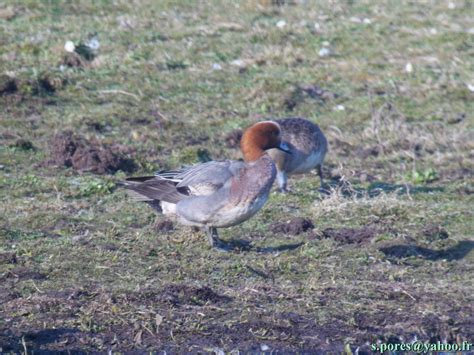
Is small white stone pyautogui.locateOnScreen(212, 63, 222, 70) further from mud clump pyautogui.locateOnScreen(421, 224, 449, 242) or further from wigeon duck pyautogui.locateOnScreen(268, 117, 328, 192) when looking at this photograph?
mud clump pyautogui.locateOnScreen(421, 224, 449, 242)

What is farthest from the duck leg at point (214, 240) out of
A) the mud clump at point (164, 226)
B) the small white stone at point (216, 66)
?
the small white stone at point (216, 66)

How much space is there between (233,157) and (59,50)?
3.13 m

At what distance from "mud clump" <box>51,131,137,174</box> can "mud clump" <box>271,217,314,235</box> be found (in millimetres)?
1979

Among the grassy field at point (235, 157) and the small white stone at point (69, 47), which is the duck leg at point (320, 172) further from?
the small white stone at point (69, 47)

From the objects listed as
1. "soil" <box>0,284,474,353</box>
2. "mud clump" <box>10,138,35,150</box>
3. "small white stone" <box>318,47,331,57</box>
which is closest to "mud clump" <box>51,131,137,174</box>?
"mud clump" <box>10,138,35,150</box>

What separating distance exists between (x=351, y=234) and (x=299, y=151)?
5.00 feet

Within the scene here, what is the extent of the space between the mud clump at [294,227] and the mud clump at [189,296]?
148 centimetres

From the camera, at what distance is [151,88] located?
37.1ft

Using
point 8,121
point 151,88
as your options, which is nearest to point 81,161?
point 8,121

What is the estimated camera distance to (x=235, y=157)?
9.76m

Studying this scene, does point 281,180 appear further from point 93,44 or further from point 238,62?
point 93,44

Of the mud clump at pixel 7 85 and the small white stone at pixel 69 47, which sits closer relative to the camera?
the mud clump at pixel 7 85

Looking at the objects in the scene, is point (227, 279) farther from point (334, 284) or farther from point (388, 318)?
point (388, 318)

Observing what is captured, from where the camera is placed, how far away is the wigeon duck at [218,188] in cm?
688
